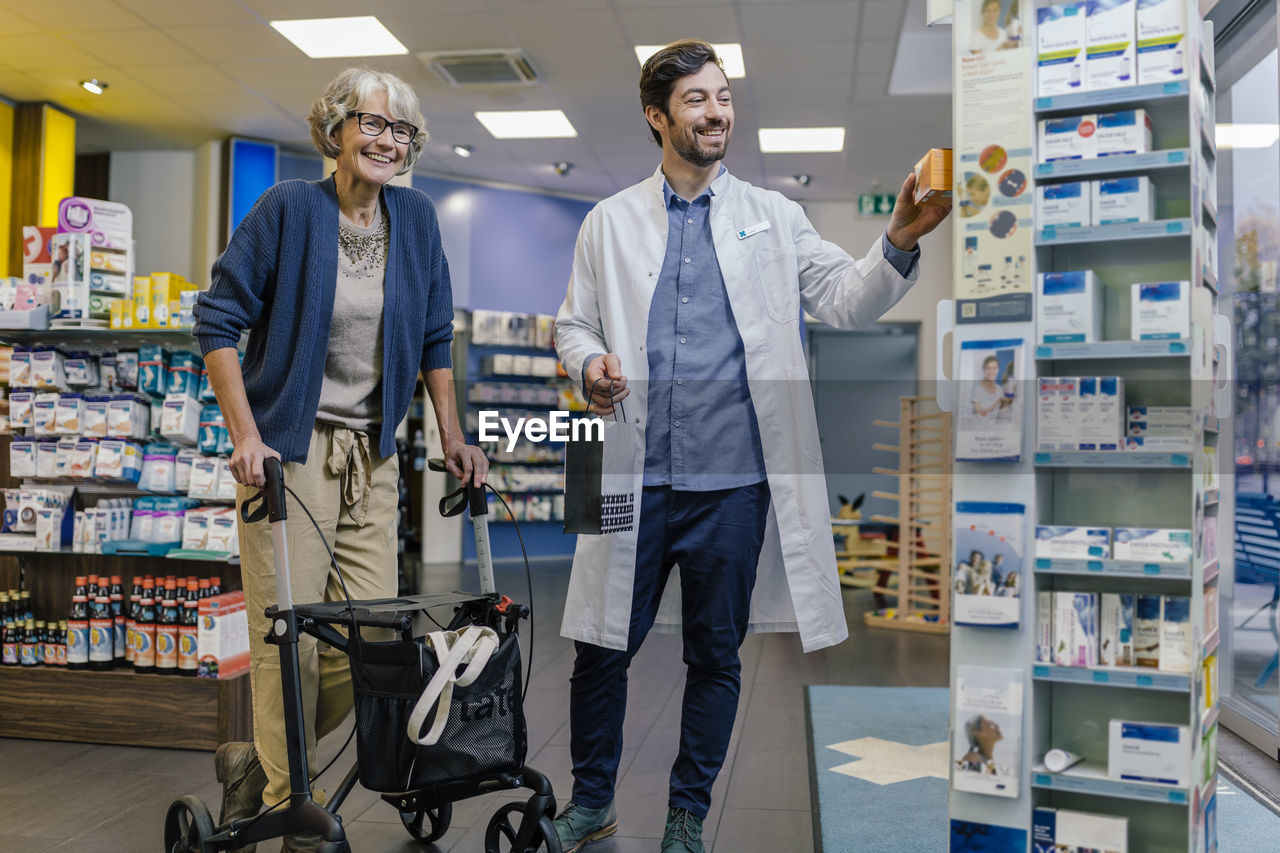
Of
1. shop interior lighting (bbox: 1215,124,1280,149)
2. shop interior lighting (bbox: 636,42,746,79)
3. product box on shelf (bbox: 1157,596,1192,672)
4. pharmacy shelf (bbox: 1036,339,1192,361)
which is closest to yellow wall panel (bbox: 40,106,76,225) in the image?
shop interior lighting (bbox: 636,42,746,79)

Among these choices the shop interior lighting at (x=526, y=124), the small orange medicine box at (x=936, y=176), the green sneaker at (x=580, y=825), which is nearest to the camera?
the small orange medicine box at (x=936, y=176)

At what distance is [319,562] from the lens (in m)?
2.06

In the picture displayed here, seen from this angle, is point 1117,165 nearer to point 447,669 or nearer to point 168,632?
point 447,669

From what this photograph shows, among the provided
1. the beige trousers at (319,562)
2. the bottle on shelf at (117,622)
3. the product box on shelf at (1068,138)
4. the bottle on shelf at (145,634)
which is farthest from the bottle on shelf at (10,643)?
the product box on shelf at (1068,138)

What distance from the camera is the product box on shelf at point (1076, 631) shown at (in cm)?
173

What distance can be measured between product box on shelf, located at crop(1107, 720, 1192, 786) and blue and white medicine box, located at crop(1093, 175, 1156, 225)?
2.81 feet

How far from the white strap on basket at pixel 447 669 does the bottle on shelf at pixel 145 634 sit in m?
1.80

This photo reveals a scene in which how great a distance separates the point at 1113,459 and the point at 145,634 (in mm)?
2816

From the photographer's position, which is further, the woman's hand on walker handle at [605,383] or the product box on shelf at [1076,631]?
the woman's hand on walker handle at [605,383]

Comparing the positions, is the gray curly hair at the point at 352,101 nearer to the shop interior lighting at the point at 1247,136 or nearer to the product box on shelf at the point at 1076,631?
the product box on shelf at the point at 1076,631

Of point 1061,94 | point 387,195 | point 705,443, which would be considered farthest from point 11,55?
point 1061,94

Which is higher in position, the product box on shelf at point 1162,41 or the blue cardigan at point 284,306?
the product box on shelf at point 1162,41

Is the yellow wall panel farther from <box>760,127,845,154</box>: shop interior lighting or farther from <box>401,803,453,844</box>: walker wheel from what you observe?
<box>401,803,453,844</box>: walker wheel

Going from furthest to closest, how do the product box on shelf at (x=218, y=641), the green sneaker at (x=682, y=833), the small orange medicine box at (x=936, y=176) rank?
the product box on shelf at (x=218, y=641), the green sneaker at (x=682, y=833), the small orange medicine box at (x=936, y=176)
